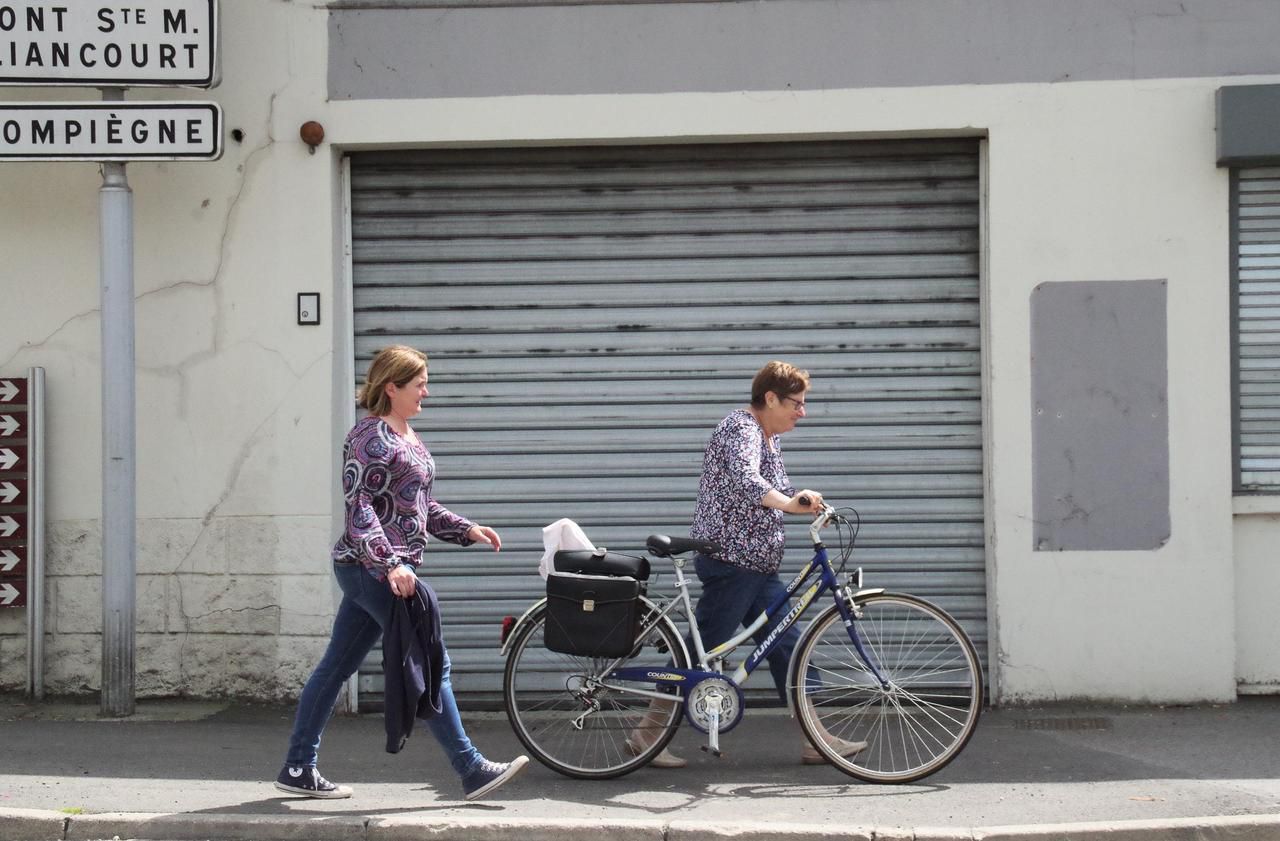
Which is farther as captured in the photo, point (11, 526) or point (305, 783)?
point (11, 526)

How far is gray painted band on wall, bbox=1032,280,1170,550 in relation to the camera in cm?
751

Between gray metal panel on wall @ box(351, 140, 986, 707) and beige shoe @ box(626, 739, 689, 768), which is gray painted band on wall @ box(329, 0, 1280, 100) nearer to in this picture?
gray metal panel on wall @ box(351, 140, 986, 707)

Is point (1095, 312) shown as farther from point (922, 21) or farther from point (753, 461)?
point (753, 461)

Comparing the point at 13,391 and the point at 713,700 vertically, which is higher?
the point at 13,391

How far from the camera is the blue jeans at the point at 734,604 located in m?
6.32

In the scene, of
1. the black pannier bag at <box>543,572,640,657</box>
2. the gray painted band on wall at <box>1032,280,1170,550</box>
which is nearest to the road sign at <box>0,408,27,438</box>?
the black pannier bag at <box>543,572,640,657</box>

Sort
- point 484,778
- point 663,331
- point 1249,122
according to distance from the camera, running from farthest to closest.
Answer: point 663,331
point 1249,122
point 484,778

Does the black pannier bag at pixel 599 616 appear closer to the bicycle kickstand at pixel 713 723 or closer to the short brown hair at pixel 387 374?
A: the bicycle kickstand at pixel 713 723

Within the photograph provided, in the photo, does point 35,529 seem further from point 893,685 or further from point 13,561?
point 893,685

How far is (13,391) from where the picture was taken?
7684mm

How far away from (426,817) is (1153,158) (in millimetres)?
4975

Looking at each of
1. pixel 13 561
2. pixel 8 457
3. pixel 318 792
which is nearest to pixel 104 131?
pixel 8 457

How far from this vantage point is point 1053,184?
7.55m

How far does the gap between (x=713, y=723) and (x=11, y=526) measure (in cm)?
410
